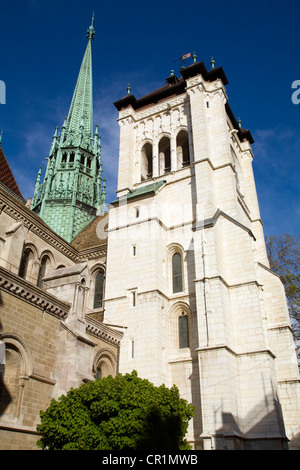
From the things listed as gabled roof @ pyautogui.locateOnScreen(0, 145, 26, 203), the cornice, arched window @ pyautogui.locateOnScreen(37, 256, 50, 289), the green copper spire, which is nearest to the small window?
arched window @ pyautogui.locateOnScreen(37, 256, 50, 289)

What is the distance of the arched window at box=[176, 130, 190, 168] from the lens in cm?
2637

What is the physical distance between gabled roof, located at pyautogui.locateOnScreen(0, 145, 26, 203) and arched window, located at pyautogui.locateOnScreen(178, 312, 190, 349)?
1393 cm

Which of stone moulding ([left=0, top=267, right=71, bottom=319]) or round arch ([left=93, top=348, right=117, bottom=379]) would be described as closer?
stone moulding ([left=0, top=267, right=71, bottom=319])

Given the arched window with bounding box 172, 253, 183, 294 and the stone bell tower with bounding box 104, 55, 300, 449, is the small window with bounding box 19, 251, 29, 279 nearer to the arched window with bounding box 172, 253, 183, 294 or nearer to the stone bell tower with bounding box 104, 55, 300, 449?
the stone bell tower with bounding box 104, 55, 300, 449

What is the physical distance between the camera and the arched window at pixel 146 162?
26.9 metres

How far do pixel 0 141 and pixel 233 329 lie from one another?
67.2ft

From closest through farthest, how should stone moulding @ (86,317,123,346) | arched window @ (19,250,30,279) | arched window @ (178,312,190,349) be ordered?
1. stone moulding @ (86,317,123,346)
2. arched window @ (178,312,190,349)
3. arched window @ (19,250,30,279)

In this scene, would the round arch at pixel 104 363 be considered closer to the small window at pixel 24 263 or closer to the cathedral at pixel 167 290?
the cathedral at pixel 167 290

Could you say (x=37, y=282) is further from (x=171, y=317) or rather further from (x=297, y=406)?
(x=297, y=406)

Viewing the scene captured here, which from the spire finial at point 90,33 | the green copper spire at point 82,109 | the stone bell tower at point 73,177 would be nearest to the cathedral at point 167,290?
the stone bell tower at point 73,177

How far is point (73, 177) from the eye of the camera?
32500 millimetres

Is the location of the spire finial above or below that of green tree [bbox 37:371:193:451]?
above

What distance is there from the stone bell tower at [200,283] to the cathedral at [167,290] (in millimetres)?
65
